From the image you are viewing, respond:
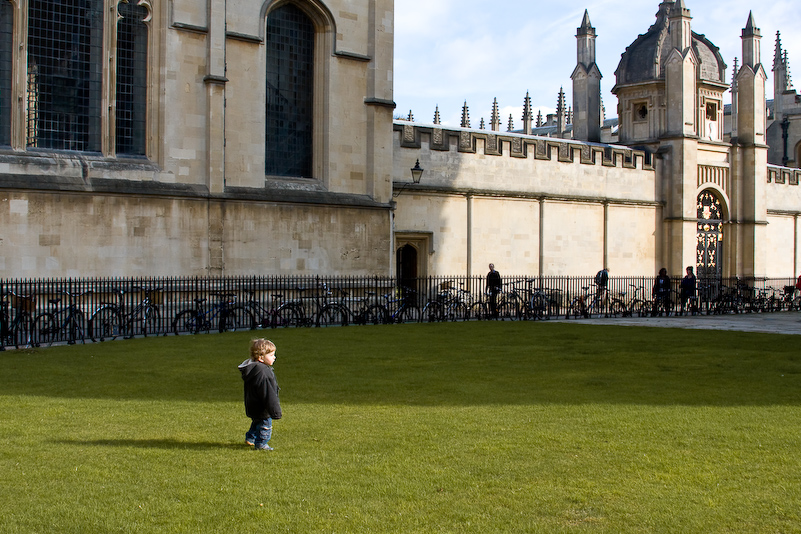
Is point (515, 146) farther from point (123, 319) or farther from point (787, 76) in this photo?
point (787, 76)

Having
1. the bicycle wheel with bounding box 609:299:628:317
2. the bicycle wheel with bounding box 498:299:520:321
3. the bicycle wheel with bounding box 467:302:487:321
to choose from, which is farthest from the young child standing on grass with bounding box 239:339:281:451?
the bicycle wheel with bounding box 609:299:628:317

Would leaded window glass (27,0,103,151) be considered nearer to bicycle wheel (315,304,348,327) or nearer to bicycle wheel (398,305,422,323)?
bicycle wheel (315,304,348,327)

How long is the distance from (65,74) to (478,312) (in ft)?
35.7

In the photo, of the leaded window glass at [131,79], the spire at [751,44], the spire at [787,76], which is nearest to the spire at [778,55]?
the spire at [787,76]

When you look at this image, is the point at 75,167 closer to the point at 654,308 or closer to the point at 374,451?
the point at 374,451

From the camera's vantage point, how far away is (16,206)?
55.4 feet

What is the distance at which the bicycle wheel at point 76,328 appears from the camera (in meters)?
15.1

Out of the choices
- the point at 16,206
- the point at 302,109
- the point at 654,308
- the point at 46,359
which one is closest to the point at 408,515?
the point at 46,359

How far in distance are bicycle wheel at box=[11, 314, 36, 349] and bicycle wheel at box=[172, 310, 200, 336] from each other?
2.55 meters

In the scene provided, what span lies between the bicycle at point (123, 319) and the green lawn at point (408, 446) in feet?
9.56

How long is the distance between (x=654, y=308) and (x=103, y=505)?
69.8ft

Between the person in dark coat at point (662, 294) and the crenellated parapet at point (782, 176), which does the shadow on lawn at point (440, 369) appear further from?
the crenellated parapet at point (782, 176)

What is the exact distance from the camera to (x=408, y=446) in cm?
693

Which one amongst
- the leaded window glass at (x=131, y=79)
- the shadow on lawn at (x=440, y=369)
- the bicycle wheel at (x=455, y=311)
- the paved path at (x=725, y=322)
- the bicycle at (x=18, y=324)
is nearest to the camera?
the shadow on lawn at (x=440, y=369)
